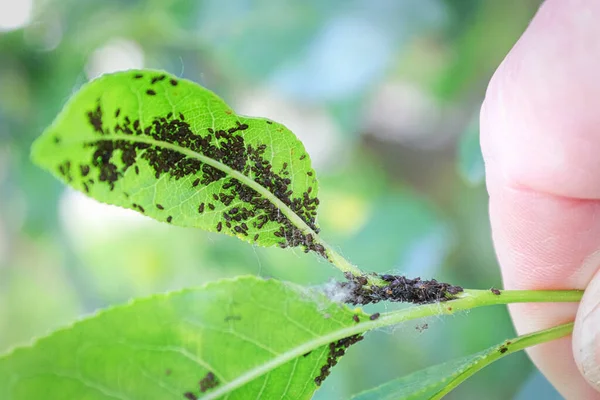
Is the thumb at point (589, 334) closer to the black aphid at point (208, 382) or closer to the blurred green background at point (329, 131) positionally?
the blurred green background at point (329, 131)

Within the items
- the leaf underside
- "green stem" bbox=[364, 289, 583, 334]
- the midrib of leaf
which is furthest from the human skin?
the midrib of leaf

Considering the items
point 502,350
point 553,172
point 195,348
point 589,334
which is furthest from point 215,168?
point 589,334

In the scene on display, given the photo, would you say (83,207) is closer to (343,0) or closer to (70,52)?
(70,52)

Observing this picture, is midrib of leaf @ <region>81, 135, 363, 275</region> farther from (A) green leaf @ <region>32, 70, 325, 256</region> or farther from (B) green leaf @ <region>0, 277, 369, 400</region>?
(B) green leaf @ <region>0, 277, 369, 400</region>

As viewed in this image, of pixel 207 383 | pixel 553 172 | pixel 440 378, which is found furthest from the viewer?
pixel 553 172

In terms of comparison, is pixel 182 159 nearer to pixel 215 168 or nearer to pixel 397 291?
pixel 215 168

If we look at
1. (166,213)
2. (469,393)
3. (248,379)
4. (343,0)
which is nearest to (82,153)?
(166,213)

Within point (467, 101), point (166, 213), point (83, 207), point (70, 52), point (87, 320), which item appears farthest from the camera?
point (83, 207)
